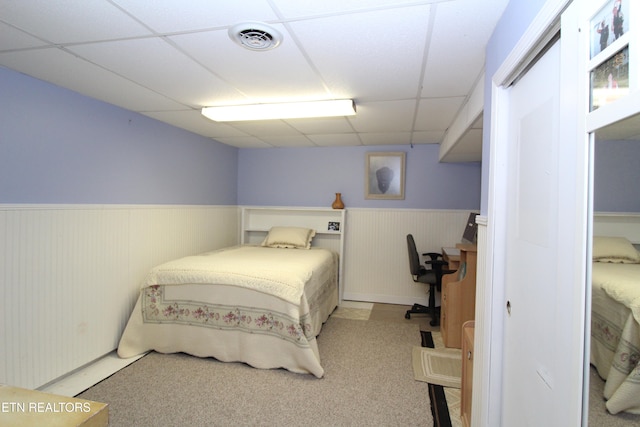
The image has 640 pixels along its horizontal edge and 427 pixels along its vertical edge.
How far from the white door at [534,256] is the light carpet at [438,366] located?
3.54 feet

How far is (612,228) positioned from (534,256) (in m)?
0.45

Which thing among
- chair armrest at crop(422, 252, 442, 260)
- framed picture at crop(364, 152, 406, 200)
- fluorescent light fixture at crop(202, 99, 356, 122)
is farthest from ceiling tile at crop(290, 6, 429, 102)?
chair armrest at crop(422, 252, 442, 260)

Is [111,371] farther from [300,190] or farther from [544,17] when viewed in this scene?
[544,17]

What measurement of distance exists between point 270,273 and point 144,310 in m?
1.17

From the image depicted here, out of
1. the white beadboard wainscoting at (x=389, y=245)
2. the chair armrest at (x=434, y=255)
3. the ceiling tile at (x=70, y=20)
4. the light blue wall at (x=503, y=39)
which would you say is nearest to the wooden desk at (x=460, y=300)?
the chair armrest at (x=434, y=255)

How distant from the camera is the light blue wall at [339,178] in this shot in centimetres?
403

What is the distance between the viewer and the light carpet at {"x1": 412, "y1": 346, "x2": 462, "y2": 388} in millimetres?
2322

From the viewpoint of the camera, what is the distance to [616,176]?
657mm

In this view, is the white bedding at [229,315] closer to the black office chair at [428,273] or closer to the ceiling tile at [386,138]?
the black office chair at [428,273]

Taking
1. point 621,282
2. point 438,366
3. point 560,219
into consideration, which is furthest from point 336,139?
point 621,282

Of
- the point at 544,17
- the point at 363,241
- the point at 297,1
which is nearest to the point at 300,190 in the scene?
the point at 363,241

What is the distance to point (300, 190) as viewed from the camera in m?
4.45

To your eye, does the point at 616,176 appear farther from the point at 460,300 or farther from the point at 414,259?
the point at 414,259

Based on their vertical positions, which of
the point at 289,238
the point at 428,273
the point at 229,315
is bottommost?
the point at 229,315
